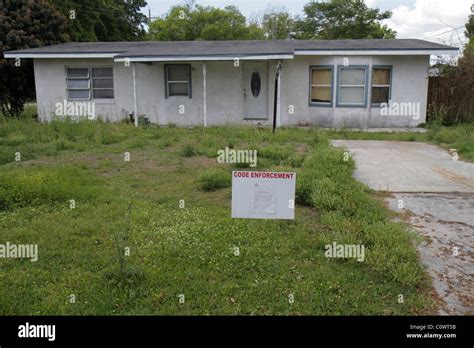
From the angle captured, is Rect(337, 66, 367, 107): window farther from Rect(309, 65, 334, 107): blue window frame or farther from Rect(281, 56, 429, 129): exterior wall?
Rect(309, 65, 334, 107): blue window frame

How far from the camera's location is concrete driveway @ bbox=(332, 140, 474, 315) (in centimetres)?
389

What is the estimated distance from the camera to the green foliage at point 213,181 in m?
6.77

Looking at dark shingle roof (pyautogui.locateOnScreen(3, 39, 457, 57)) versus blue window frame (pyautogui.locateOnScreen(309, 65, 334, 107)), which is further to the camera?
blue window frame (pyautogui.locateOnScreen(309, 65, 334, 107))

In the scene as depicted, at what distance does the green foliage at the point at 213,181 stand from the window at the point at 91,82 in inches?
438

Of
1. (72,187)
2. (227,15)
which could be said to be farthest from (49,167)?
(227,15)

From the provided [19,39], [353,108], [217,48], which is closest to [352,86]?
[353,108]

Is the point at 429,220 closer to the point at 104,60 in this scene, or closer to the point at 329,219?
the point at 329,219

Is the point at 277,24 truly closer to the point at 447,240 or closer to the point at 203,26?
the point at 203,26

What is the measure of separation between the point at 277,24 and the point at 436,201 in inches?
1757

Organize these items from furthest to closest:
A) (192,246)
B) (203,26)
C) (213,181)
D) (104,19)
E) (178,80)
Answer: (203,26) → (104,19) → (178,80) → (213,181) → (192,246)

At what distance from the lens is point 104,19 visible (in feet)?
105

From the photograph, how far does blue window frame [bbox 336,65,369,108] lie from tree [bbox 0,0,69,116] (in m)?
12.1

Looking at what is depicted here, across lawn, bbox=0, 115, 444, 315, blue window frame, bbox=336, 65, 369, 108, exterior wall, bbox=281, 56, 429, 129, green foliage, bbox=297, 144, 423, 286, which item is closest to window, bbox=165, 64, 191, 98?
exterior wall, bbox=281, 56, 429, 129

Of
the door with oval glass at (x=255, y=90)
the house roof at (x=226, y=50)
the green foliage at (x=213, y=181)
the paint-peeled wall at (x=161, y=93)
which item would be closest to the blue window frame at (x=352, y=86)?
the house roof at (x=226, y=50)
